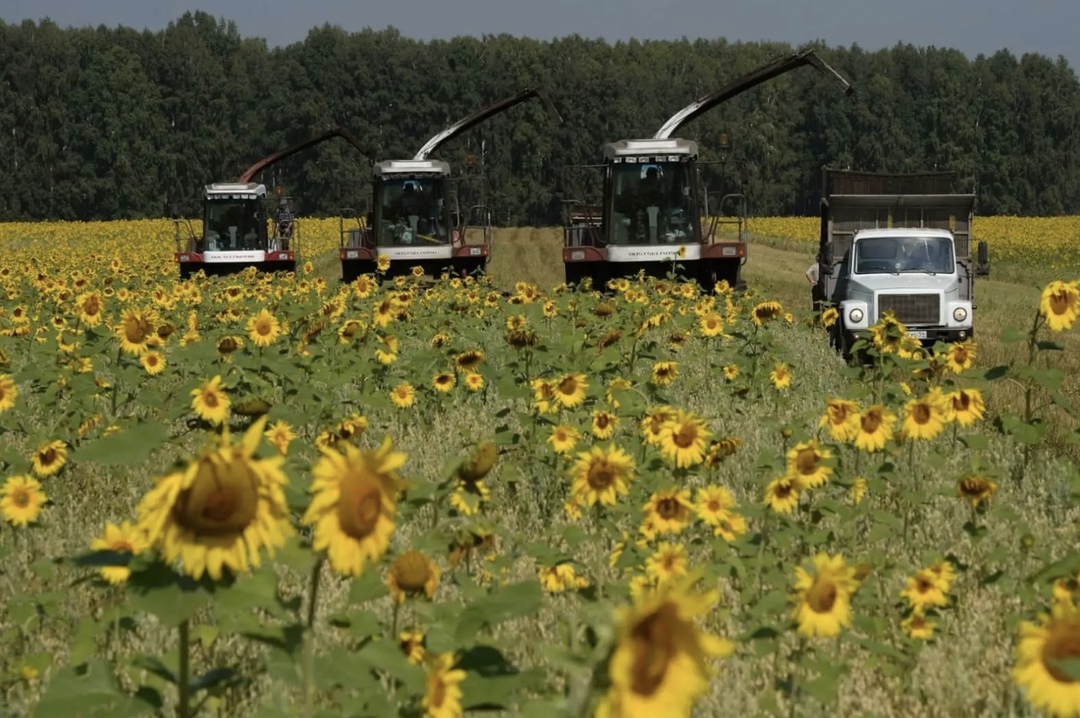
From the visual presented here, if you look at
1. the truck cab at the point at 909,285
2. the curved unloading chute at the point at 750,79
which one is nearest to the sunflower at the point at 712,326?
the truck cab at the point at 909,285

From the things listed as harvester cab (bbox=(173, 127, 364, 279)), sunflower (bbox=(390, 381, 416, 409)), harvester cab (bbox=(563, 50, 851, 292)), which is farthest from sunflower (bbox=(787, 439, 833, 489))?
harvester cab (bbox=(173, 127, 364, 279))

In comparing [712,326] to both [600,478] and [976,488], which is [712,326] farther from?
[600,478]

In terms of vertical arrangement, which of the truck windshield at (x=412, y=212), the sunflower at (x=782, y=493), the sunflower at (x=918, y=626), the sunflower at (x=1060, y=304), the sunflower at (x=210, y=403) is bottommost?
the sunflower at (x=918, y=626)

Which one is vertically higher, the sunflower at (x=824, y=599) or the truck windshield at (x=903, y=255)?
the truck windshield at (x=903, y=255)

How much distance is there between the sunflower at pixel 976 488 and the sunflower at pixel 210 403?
260cm

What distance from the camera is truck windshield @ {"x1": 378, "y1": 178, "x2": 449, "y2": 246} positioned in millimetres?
22234

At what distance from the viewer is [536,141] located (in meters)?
79.8

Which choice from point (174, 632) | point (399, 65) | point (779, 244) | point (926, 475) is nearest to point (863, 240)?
point (926, 475)

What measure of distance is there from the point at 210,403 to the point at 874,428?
2.50 m

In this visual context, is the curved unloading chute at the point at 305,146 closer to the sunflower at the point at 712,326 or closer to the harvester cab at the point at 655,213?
the harvester cab at the point at 655,213

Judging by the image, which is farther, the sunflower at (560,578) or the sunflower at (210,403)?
the sunflower at (210,403)

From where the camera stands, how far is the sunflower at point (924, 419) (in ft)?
16.0

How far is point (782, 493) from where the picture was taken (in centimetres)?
403

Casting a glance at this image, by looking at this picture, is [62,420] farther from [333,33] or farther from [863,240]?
[333,33]
